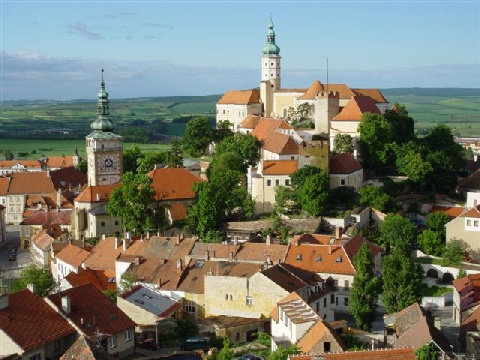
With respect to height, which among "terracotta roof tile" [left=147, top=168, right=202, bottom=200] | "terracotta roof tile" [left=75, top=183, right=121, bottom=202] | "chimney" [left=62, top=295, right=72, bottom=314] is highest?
"terracotta roof tile" [left=147, top=168, right=202, bottom=200]

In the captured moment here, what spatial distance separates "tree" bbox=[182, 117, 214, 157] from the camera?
3374 inches

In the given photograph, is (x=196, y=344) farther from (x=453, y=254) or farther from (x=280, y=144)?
(x=280, y=144)

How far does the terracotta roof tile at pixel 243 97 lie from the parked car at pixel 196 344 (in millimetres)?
61879

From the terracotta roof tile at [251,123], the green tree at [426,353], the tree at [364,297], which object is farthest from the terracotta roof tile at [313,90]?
the green tree at [426,353]

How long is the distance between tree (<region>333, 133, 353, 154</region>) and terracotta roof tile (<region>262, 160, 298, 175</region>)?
595cm

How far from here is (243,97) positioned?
100 meters

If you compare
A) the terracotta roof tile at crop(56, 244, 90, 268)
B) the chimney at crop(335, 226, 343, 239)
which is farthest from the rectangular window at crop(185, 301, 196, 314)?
the chimney at crop(335, 226, 343, 239)

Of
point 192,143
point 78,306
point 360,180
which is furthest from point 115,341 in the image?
point 192,143

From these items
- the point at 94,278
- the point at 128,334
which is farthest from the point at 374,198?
the point at 128,334

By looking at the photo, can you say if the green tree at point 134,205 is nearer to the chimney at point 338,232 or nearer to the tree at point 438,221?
the chimney at point 338,232

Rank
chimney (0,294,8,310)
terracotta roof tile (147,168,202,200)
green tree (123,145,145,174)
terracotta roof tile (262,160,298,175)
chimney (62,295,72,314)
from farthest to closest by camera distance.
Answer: green tree (123,145,145,174) → terracotta roof tile (147,168,202,200) → terracotta roof tile (262,160,298,175) → chimney (62,295,72,314) → chimney (0,294,8,310)

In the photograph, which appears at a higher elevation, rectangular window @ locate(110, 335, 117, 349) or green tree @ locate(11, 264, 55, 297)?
rectangular window @ locate(110, 335, 117, 349)

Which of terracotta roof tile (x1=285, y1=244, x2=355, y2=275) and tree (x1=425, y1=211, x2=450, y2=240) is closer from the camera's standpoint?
terracotta roof tile (x1=285, y1=244, x2=355, y2=275)

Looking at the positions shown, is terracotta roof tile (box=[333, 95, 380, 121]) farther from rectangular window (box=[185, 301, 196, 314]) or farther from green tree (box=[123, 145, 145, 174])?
rectangular window (box=[185, 301, 196, 314])
